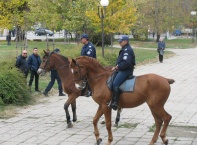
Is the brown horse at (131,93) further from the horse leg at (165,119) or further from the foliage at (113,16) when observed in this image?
the foliage at (113,16)

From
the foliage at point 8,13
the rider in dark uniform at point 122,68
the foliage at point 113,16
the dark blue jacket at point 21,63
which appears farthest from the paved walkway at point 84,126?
the foliage at point 113,16

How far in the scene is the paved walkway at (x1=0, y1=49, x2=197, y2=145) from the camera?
10547mm

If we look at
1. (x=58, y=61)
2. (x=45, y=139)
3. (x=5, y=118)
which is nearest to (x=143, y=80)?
(x=45, y=139)

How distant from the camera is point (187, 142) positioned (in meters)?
10.2

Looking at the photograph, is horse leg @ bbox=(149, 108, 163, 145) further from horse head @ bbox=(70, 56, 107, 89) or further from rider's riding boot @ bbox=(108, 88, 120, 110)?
horse head @ bbox=(70, 56, 107, 89)

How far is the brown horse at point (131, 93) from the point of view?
980 centimetres

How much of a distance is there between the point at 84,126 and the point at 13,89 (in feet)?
13.1

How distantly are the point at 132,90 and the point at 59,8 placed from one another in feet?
87.6

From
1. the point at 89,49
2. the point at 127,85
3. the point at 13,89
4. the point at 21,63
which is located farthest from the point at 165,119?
the point at 21,63

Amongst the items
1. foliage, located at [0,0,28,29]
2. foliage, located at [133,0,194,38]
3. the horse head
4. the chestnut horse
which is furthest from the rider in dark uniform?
foliage, located at [133,0,194,38]

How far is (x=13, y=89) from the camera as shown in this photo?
1516 centimetres

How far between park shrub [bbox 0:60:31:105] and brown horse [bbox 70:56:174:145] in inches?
213

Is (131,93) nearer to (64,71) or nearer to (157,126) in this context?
(157,126)

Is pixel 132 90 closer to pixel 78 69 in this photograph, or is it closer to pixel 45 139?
pixel 78 69
